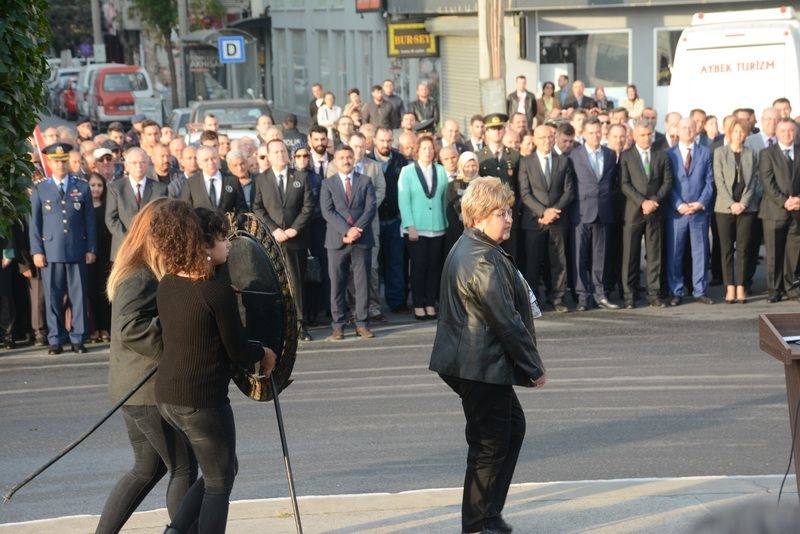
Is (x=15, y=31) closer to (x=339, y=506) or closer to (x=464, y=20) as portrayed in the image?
(x=339, y=506)

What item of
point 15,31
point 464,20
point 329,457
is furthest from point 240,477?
point 464,20

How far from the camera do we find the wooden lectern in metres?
5.75

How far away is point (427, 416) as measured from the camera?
32.4 feet

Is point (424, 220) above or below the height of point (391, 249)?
above

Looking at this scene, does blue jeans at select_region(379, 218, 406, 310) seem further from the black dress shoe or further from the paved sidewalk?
the paved sidewalk

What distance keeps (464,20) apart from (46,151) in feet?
72.8

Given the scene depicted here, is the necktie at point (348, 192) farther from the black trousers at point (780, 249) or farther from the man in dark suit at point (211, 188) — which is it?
the black trousers at point (780, 249)

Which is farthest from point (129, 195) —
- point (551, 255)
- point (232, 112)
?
point (232, 112)

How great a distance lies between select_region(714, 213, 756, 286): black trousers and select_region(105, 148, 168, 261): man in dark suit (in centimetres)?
619

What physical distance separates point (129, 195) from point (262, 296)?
23.6 feet

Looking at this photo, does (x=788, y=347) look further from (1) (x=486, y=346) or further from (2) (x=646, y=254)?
(2) (x=646, y=254)

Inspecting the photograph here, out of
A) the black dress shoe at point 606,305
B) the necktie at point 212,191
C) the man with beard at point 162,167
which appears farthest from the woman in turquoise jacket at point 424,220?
the man with beard at point 162,167

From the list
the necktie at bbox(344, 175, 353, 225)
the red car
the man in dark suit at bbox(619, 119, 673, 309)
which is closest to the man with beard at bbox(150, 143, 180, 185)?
the necktie at bbox(344, 175, 353, 225)

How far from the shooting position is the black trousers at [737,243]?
14.4 m
